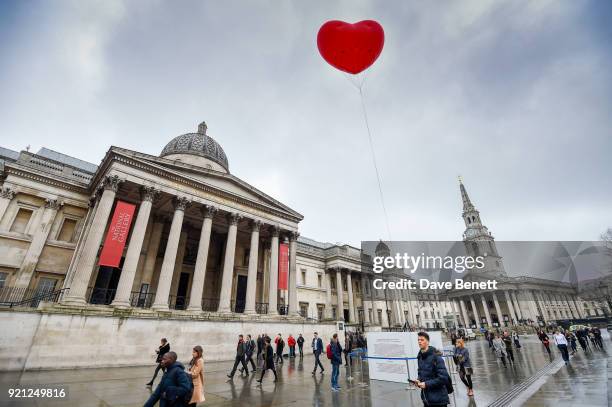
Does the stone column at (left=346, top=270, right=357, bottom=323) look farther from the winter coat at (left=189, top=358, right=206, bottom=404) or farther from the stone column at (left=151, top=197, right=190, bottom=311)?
the winter coat at (left=189, top=358, right=206, bottom=404)

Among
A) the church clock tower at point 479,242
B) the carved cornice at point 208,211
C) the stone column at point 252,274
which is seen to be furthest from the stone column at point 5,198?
the church clock tower at point 479,242

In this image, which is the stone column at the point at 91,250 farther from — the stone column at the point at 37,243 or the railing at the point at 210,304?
the railing at the point at 210,304

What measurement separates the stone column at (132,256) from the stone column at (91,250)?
1.40 meters

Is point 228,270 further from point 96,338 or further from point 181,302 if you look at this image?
point 96,338

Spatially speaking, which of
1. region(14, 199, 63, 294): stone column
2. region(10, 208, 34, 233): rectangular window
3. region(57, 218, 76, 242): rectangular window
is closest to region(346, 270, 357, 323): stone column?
region(57, 218, 76, 242): rectangular window

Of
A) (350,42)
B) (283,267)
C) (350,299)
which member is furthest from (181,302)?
(350,42)

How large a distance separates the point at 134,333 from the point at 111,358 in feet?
4.21

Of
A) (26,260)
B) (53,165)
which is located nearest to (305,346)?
(26,260)

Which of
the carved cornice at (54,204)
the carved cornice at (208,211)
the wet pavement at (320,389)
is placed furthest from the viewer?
the carved cornice at (208,211)

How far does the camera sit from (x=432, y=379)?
3.67m

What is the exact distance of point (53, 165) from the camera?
19.7m

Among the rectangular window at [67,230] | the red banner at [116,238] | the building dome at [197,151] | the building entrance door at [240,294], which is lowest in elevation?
the building entrance door at [240,294]

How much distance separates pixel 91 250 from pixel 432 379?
1662 cm

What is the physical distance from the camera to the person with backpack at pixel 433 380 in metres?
3.57
